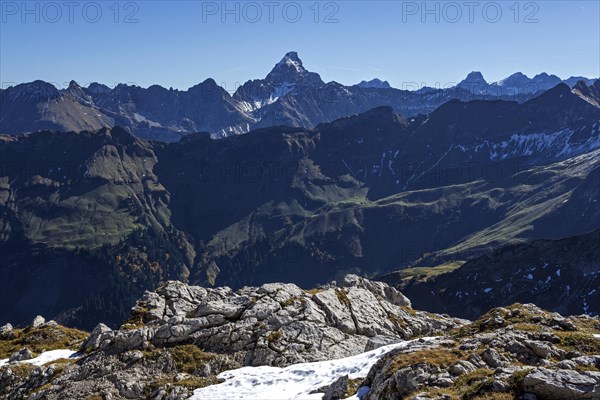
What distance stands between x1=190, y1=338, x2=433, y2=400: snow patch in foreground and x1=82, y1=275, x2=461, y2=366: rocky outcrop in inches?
117

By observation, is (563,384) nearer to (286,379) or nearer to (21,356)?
(286,379)

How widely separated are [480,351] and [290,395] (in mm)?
12952

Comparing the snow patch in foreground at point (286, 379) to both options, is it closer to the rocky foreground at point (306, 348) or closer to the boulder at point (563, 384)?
the rocky foreground at point (306, 348)

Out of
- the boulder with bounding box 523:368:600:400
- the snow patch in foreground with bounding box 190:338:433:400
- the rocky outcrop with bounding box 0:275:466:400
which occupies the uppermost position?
the boulder with bounding box 523:368:600:400

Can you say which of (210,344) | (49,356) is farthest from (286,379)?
(49,356)

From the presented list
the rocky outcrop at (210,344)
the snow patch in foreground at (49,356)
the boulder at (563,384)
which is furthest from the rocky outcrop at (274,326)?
the boulder at (563,384)

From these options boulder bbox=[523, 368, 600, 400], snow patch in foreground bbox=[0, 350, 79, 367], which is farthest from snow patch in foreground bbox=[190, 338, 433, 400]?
snow patch in foreground bbox=[0, 350, 79, 367]

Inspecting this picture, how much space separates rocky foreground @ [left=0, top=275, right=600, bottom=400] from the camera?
28.2 metres

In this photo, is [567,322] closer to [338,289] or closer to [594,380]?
[594,380]

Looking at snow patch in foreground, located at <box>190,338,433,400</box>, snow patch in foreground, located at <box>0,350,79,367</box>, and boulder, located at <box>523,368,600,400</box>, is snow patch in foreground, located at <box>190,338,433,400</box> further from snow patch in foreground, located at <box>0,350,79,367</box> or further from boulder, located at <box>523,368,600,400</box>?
snow patch in foreground, located at <box>0,350,79,367</box>

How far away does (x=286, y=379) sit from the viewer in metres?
41.9

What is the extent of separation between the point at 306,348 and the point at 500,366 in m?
20.9

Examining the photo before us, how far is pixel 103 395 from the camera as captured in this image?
4231 centimetres

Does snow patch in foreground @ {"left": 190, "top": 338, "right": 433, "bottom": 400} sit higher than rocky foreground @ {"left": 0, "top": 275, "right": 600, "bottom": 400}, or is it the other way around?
rocky foreground @ {"left": 0, "top": 275, "right": 600, "bottom": 400}
